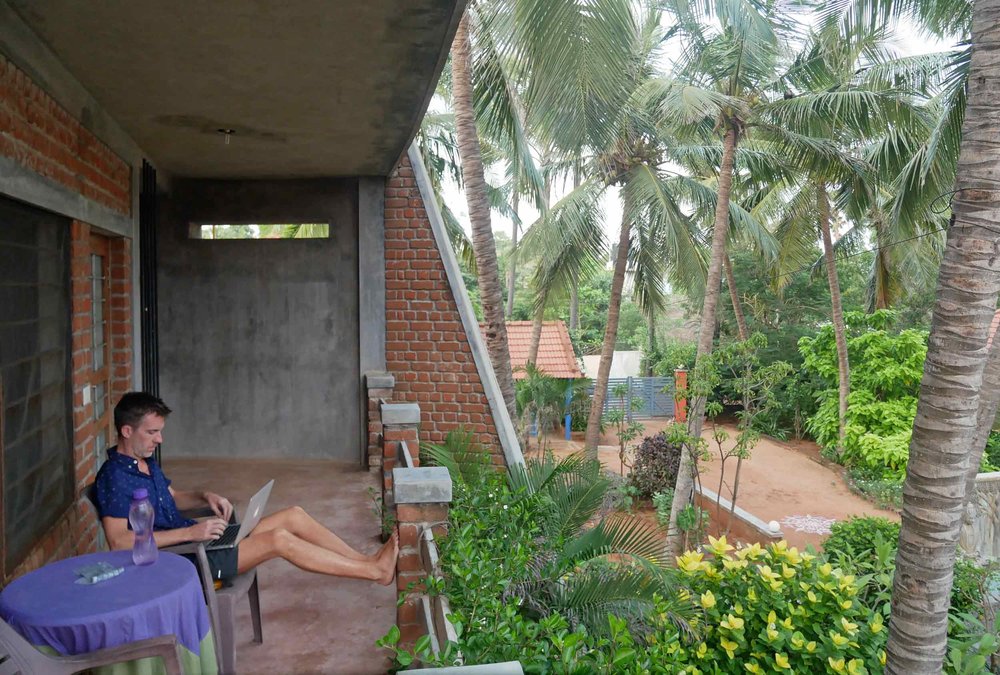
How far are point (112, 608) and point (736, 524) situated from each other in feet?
39.9

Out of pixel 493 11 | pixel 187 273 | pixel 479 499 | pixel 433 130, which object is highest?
pixel 433 130

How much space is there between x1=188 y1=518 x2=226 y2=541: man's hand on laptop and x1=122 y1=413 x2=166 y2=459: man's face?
17.7 inches

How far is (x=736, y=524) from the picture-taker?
1302 centimetres

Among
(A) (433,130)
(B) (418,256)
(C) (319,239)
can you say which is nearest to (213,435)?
(C) (319,239)

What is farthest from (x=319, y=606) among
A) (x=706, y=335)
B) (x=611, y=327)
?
(x=611, y=327)

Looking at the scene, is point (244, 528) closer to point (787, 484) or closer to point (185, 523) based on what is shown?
point (185, 523)

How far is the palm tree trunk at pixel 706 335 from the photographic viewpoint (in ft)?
39.1

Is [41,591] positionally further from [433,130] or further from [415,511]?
[433,130]

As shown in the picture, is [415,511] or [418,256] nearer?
[415,511]

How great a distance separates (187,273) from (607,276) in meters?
36.3

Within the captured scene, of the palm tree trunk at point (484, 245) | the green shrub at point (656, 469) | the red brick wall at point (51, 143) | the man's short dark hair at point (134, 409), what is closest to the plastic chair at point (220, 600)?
the man's short dark hair at point (134, 409)

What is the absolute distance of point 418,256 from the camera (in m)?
7.78

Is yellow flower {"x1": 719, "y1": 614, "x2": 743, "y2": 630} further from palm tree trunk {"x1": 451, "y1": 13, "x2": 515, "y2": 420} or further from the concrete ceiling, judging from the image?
palm tree trunk {"x1": 451, "y1": 13, "x2": 515, "y2": 420}

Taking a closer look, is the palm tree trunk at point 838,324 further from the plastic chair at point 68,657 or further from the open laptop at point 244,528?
the plastic chair at point 68,657
